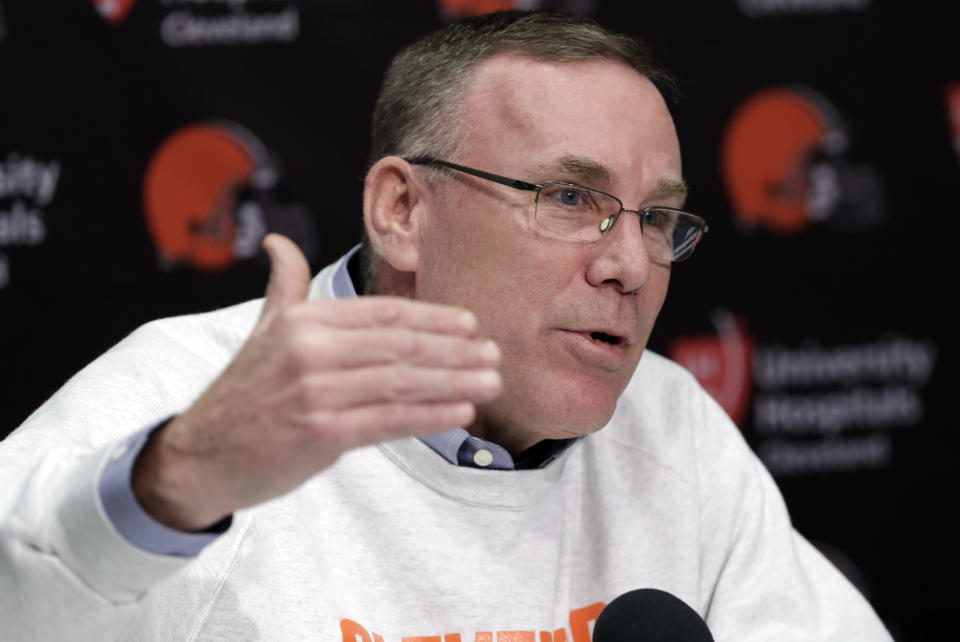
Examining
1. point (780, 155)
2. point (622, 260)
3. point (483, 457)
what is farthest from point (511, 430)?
point (780, 155)

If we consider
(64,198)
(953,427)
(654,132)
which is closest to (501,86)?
(654,132)

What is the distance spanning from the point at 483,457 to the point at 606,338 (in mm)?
234

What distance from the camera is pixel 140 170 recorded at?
2.23m

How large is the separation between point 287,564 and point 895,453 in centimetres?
194

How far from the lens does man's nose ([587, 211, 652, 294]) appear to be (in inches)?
54.7

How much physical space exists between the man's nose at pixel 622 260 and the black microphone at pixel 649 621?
394 mm

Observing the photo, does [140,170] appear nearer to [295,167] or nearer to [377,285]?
[295,167]

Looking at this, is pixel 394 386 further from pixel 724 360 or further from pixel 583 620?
pixel 724 360

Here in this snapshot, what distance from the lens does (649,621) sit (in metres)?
1.23

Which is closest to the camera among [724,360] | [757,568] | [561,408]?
[561,408]

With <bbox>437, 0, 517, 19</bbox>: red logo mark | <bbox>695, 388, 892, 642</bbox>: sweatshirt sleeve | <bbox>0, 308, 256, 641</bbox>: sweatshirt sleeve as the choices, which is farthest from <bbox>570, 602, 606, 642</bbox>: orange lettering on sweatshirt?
<bbox>437, 0, 517, 19</bbox>: red logo mark

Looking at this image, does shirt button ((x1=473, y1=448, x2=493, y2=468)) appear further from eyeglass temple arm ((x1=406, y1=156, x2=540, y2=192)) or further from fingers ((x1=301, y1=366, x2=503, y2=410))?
fingers ((x1=301, y1=366, x2=503, y2=410))

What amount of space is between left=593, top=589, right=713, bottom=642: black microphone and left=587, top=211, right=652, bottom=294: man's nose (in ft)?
1.29

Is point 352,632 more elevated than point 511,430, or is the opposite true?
Answer: point 511,430
